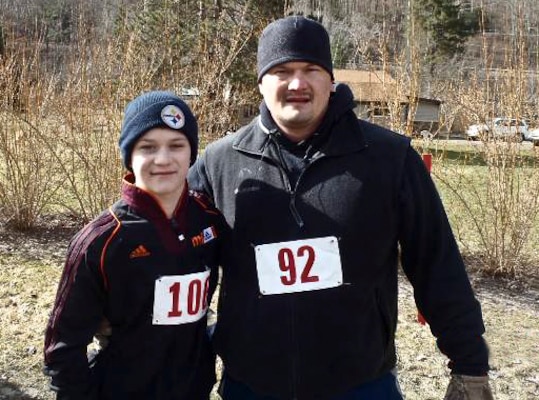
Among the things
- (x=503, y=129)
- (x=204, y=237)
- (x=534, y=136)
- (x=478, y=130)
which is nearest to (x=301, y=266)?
(x=204, y=237)

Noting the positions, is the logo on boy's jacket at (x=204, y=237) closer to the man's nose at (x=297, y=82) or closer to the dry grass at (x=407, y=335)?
the man's nose at (x=297, y=82)

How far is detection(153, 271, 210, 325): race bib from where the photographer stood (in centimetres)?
205

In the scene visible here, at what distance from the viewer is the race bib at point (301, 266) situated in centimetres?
207

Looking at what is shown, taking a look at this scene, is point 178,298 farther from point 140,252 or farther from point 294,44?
point 294,44

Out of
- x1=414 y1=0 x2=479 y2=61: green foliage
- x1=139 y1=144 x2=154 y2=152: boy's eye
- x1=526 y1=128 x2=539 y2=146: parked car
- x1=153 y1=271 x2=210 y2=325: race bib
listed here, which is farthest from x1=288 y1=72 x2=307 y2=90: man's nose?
x1=414 y1=0 x2=479 y2=61: green foliage

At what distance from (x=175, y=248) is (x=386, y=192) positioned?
751 mm

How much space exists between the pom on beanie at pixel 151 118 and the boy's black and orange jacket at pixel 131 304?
0.16 m

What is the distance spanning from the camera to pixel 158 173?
207 cm

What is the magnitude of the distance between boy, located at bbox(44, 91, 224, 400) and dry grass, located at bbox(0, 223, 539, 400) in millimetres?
1873

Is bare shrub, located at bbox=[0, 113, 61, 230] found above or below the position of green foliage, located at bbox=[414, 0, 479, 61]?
below

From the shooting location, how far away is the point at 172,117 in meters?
2.11

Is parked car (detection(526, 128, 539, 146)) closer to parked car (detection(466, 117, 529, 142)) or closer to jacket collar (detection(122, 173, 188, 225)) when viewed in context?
parked car (detection(466, 117, 529, 142))

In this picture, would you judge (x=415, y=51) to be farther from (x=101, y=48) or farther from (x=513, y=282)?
(x=101, y=48)

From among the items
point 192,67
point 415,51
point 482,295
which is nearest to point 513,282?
A: point 482,295
